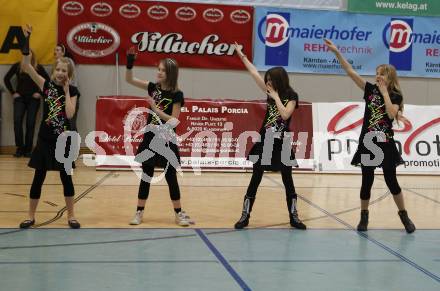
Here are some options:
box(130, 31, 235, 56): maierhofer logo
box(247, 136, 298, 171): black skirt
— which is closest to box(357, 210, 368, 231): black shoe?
box(247, 136, 298, 171): black skirt

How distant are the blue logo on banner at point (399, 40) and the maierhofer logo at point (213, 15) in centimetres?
374

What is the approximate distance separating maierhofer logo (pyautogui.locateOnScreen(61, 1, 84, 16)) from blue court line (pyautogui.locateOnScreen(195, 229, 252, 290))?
8.27 metres

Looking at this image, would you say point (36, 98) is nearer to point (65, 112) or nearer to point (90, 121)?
point (90, 121)

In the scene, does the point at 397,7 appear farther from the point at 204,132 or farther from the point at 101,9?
the point at 101,9

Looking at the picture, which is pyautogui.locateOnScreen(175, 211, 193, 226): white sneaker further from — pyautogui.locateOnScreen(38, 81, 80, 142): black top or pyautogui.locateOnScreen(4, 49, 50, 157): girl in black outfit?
pyautogui.locateOnScreen(4, 49, 50, 157): girl in black outfit

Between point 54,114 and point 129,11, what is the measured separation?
7736 millimetres

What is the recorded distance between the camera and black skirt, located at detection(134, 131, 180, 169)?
22.2 feet

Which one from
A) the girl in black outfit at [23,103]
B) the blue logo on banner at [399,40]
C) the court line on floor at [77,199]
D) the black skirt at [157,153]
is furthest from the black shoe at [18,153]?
the blue logo on banner at [399,40]

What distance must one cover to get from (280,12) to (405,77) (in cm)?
327

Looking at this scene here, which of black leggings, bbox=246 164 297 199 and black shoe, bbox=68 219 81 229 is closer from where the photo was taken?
black shoe, bbox=68 219 81 229

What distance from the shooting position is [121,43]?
13.9 meters

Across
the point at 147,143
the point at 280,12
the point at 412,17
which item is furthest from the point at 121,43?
the point at 147,143

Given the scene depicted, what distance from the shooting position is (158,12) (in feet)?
45.8

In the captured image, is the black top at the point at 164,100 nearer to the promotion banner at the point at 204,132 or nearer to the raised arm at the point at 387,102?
the raised arm at the point at 387,102
